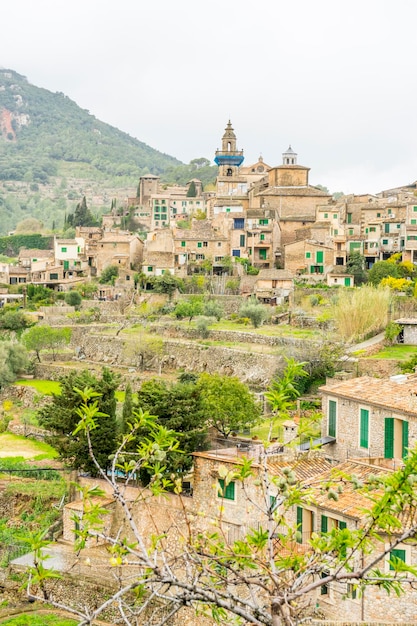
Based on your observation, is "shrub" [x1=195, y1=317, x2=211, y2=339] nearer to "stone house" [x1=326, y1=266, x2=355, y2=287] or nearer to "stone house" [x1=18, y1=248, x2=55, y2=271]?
"stone house" [x1=326, y1=266, x2=355, y2=287]

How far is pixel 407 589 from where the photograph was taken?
1577cm

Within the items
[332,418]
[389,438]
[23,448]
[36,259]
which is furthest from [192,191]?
[389,438]

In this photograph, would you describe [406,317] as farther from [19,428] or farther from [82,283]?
[82,283]

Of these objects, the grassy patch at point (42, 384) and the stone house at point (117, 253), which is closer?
the grassy patch at point (42, 384)

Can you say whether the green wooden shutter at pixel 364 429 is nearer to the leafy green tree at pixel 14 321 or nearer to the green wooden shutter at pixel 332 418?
the green wooden shutter at pixel 332 418

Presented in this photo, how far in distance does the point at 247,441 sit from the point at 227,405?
2.48 m

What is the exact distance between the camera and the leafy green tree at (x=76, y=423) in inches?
959

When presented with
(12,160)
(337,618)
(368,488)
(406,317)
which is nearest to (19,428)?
(406,317)

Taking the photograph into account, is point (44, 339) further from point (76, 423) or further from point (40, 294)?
point (76, 423)

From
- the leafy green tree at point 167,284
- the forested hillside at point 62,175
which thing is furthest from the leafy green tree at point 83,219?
the forested hillside at point 62,175

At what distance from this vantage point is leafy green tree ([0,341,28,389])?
39750mm

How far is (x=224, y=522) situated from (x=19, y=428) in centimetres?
1805

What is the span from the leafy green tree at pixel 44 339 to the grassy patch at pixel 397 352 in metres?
17.0

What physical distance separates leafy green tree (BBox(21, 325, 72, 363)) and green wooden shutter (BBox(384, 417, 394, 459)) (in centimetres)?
2591
